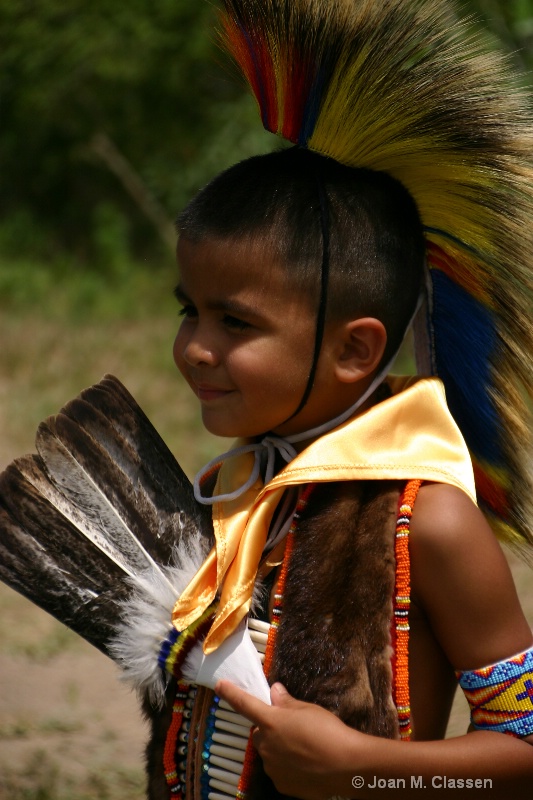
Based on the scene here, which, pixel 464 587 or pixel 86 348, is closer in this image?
pixel 464 587

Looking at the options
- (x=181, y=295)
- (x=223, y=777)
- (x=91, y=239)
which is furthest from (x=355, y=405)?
(x=91, y=239)

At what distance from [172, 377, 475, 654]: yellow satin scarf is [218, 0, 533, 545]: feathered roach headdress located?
0.18m

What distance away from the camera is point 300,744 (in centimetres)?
161

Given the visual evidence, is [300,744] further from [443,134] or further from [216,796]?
[443,134]

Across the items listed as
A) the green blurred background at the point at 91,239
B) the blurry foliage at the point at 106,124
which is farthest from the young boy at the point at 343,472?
the blurry foliage at the point at 106,124

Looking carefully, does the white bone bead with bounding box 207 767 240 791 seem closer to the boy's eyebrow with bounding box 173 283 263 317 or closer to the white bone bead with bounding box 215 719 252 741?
the white bone bead with bounding box 215 719 252 741

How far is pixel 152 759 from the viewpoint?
1914 millimetres

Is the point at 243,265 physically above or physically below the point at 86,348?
above

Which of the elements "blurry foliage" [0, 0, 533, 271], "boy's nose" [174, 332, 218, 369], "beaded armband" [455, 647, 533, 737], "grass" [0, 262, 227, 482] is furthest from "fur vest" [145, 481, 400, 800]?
"blurry foliage" [0, 0, 533, 271]

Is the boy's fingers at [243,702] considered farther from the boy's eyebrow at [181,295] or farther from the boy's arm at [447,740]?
the boy's eyebrow at [181,295]

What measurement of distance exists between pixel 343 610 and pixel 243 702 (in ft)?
0.73

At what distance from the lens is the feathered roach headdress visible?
5.61 ft

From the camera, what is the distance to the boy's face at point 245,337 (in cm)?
172

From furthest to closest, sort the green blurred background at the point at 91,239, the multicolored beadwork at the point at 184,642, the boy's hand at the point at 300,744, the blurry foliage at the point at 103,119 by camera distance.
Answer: the blurry foliage at the point at 103,119
the green blurred background at the point at 91,239
the multicolored beadwork at the point at 184,642
the boy's hand at the point at 300,744
